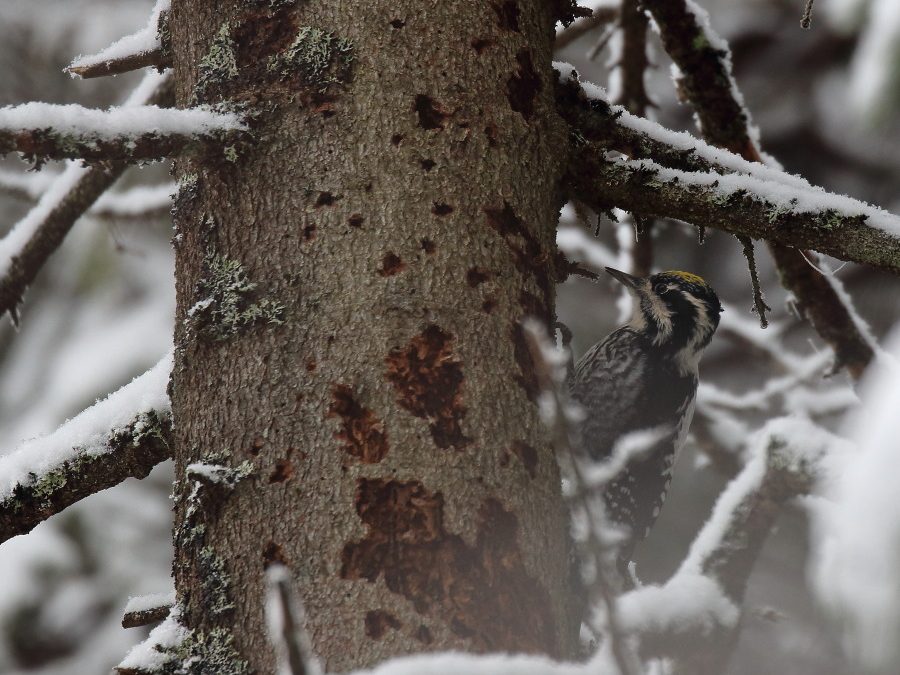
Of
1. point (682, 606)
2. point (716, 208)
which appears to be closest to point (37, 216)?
point (716, 208)

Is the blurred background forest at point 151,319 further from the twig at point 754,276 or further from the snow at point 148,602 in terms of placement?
the snow at point 148,602

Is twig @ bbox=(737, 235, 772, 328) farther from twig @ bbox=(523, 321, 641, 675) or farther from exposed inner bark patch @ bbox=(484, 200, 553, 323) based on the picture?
twig @ bbox=(523, 321, 641, 675)

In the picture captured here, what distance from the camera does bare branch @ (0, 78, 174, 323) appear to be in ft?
7.84

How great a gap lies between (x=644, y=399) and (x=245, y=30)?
2244 millimetres

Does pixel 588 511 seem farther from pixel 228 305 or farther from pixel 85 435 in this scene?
pixel 85 435

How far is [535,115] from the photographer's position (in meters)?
1.92

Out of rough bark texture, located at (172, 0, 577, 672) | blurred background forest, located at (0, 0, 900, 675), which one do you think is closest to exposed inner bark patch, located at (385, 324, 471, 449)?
rough bark texture, located at (172, 0, 577, 672)

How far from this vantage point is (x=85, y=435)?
1881 mm

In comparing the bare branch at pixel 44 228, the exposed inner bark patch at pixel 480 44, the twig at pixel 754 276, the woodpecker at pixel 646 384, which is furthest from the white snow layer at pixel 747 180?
the woodpecker at pixel 646 384

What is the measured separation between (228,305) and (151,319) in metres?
4.83

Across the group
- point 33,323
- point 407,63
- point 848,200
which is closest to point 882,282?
point 848,200

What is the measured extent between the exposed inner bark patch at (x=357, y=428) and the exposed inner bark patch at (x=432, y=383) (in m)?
0.06

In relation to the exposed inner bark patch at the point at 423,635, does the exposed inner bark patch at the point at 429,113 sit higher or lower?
higher

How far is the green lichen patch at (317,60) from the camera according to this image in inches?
69.8
